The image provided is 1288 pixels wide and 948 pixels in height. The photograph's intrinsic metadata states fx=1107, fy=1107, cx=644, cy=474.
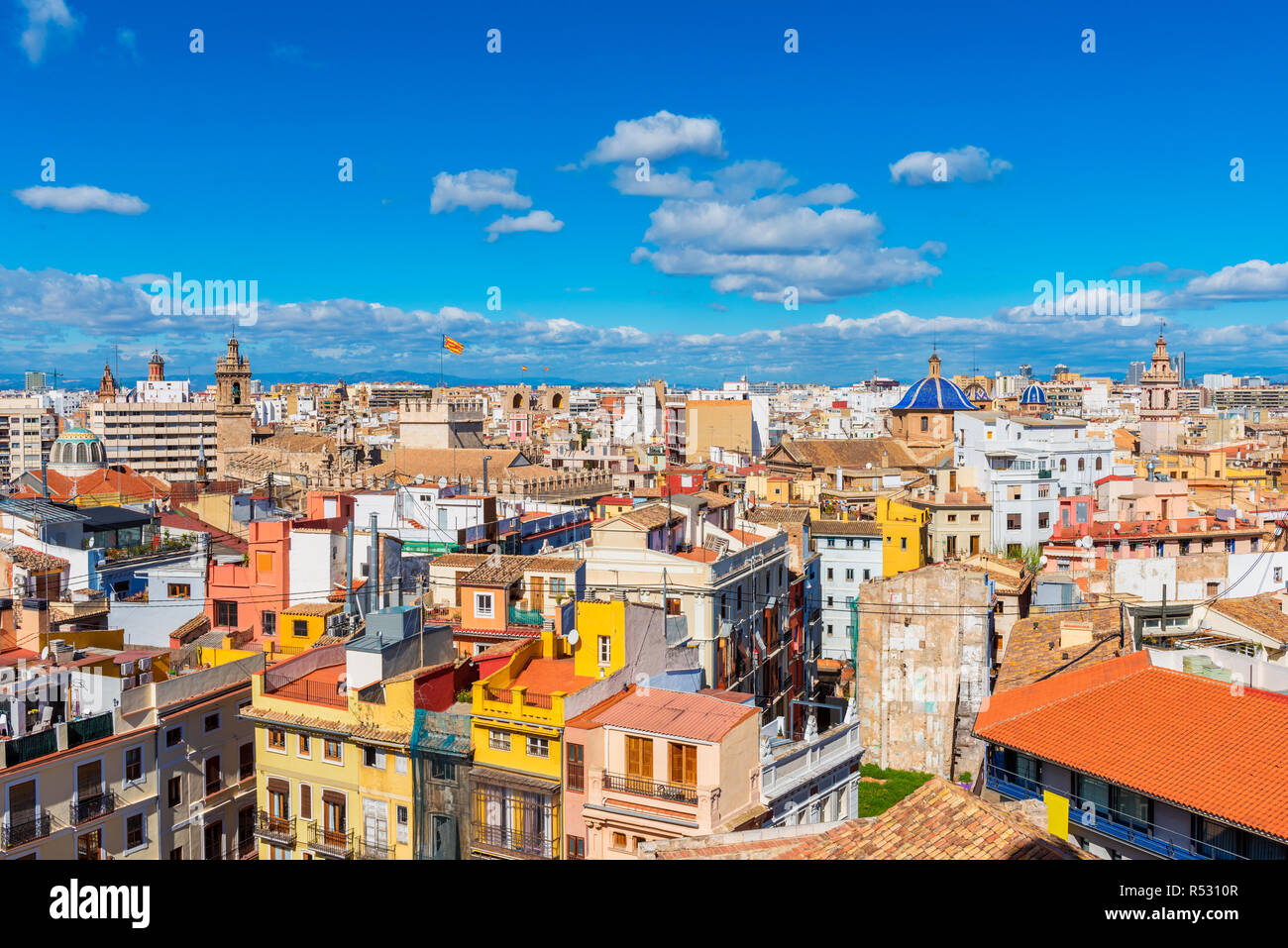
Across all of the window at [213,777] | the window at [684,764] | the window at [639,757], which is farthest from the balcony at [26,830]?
the window at [684,764]

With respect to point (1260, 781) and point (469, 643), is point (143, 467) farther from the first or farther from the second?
point (1260, 781)

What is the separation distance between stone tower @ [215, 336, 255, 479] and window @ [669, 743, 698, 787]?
8100 cm

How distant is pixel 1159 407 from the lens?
92.4m

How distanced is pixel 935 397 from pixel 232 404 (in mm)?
55751

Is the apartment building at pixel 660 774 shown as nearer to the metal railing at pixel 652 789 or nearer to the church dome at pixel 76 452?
the metal railing at pixel 652 789

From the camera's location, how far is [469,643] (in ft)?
71.5

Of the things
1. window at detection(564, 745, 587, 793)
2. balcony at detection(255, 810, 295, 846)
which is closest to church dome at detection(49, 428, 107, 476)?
balcony at detection(255, 810, 295, 846)

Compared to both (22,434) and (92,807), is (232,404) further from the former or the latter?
(92,807)

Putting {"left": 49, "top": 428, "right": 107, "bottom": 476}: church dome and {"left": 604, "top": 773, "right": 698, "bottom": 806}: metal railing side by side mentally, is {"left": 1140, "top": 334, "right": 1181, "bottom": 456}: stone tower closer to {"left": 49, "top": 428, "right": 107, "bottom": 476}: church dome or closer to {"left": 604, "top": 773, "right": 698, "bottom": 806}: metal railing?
{"left": 49, "top": 428, "right": 107, "bottom": 476}: church dome

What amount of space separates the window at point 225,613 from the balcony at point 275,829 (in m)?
7.66

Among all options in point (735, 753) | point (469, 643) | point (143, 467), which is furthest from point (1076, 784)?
point (143, 467)
